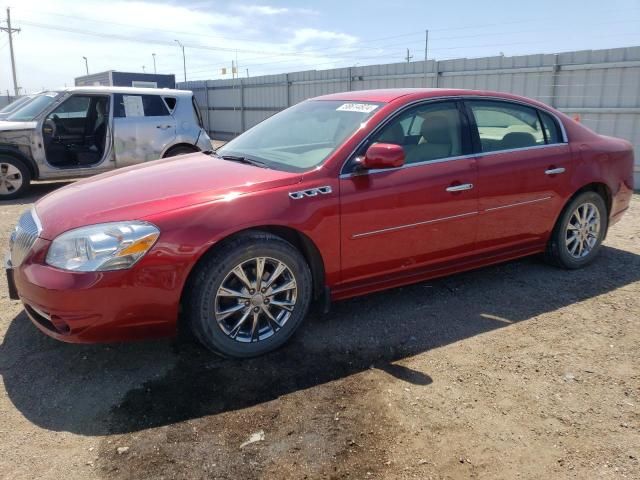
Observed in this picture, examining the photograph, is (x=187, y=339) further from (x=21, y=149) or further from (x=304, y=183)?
(x=21, y=149)

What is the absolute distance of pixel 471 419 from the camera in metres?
2.67

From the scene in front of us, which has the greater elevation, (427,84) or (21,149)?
(427,84)

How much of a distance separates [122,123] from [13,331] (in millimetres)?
5891

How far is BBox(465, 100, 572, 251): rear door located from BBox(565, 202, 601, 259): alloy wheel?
29 cm

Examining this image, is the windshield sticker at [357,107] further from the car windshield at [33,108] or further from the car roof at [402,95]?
the car windshield at [33,108]

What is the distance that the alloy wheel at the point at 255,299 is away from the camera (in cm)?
310

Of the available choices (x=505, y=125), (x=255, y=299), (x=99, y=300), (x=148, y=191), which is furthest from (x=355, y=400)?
(x=505, y=125)

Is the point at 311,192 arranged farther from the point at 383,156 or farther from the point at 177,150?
the point at 177,150

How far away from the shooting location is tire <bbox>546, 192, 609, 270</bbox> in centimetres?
464

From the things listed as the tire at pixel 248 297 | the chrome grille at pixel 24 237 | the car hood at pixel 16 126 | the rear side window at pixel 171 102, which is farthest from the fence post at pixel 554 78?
the chrome grille at pixel 24 237

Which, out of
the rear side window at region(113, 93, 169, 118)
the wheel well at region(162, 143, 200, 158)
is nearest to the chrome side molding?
the wheel well at region(162, 143, 200, 158)

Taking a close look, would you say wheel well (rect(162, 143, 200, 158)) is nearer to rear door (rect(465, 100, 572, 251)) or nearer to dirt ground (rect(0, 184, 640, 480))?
dirt ground (rect(0, 184, 640, 480))

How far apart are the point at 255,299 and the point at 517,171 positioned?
7.81 feet

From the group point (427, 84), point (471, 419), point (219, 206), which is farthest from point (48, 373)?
point (427, 84)
